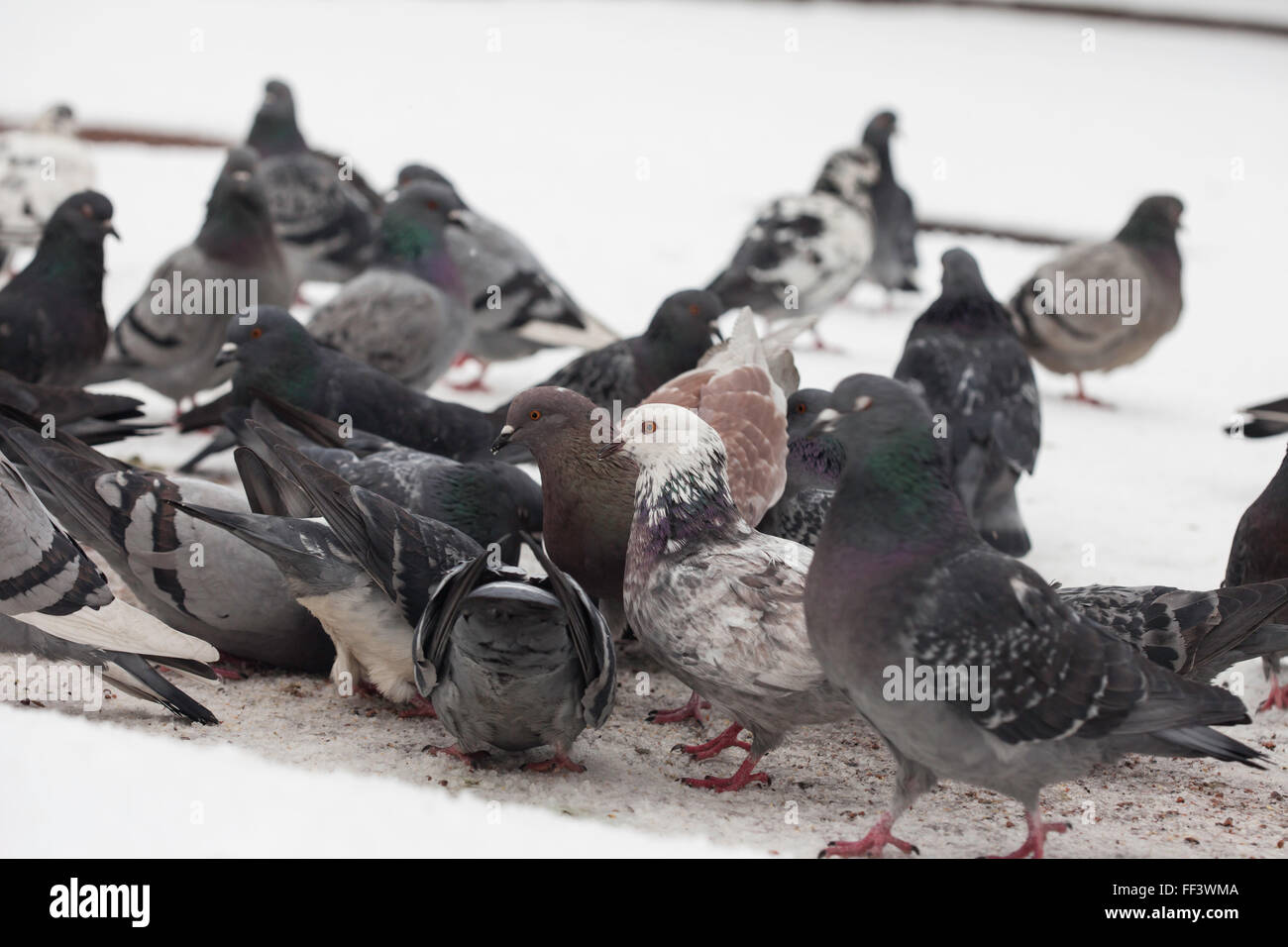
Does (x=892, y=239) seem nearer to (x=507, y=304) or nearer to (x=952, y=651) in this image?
(x=507, y=304)

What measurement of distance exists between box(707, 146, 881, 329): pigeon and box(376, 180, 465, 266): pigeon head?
5.43 ft

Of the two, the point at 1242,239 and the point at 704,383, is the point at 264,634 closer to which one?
the point at 704,383

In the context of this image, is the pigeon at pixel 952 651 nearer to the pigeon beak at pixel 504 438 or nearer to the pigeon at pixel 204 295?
the pigeon beak at pixel 504 438

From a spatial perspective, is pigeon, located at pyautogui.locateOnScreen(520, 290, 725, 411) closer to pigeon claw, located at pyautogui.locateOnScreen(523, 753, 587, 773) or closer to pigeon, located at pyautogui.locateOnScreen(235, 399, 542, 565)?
pigeon, located at pyautogui.locateOnScreen(235, 399, 542, 565)

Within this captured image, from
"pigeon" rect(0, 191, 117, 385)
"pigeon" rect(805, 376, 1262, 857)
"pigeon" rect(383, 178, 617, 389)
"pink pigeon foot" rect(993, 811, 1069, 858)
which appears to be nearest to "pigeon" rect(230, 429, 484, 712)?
"pigeon" rect(805, 376, 1262, 857)

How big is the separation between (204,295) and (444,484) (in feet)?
8.35

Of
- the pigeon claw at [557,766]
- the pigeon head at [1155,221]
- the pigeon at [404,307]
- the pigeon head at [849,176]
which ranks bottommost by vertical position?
the pigeon claw at [557,766]

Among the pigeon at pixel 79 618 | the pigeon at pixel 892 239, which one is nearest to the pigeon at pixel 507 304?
the pigeon at pixel 892 239

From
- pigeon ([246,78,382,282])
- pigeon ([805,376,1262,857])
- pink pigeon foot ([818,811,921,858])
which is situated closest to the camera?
pigeon ([805,376,1262,857])

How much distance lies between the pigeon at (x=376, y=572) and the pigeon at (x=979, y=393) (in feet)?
6.91

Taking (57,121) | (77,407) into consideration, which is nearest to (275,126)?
(57,121)

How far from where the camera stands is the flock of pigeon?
295 cm

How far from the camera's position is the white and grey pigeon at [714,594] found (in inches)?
133

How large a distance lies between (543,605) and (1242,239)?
29.4ft
